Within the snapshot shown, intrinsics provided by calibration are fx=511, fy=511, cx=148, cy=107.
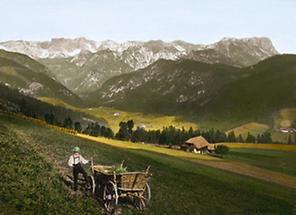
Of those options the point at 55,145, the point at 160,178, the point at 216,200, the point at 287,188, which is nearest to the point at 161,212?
the point at 216,200

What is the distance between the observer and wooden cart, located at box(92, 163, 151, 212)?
3198 cm

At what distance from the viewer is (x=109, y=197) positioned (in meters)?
32.4

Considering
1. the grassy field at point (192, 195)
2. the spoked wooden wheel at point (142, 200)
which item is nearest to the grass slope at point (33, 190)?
the grassy field at point (192, 195)

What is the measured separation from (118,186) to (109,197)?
0.96 meters

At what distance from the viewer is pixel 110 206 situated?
33281 mm

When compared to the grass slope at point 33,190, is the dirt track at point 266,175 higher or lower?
higher

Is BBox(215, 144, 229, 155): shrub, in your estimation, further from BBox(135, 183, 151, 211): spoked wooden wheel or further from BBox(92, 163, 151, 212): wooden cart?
BBox(92, 163, 151, 212): wooden cart

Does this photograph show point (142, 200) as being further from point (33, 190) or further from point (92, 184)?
point (33, 190)

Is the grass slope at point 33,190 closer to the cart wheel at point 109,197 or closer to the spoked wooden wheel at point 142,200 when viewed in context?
the cart wheel at point 109,197

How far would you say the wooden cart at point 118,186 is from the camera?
31975 millimetres

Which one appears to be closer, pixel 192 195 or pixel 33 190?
pixel 33 190

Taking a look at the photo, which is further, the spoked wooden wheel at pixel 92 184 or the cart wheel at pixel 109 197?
the spoked wooden wheel at pixel 92 184

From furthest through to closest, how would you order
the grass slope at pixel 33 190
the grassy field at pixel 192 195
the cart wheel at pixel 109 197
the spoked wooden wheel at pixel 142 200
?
the grassy field at pixel 192 195 → the spoked wooden wheel at pixel 142 200 → the cart wheel at pixel 109 197 → the grass slope at pixel 33 190

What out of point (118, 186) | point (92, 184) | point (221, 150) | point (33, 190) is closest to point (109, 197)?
point (118, 186)
